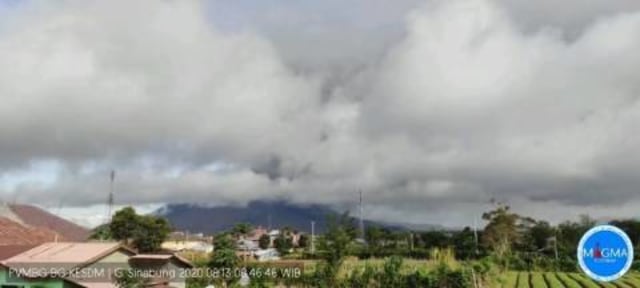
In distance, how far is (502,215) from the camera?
62.3 metres

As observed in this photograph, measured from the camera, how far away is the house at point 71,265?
70.6ft

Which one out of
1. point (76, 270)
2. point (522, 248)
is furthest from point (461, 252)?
point (76, 270)

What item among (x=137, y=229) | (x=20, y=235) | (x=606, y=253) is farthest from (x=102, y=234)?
(x=606, y=253)

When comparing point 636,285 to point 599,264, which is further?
point 636,285

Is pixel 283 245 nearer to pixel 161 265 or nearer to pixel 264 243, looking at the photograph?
pixel 264 243

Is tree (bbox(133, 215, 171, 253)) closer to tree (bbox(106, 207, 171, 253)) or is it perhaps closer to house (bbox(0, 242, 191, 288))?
tree (bbox(106, 207, 171, 253))

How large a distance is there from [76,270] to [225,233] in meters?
9.41

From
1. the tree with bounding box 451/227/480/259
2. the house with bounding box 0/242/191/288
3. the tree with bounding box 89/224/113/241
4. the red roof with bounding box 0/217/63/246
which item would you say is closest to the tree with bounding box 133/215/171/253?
the tree with bounding box 89/224/113/241

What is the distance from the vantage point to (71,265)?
2186cm

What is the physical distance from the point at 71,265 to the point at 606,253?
20794 millimetres

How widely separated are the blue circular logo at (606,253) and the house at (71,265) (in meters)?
20.4

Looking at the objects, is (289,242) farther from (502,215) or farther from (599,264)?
(599,264)

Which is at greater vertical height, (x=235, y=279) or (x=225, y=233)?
(x=225, y=233)

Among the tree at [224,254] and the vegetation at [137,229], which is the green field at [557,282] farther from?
the vegetation at [137,229]
